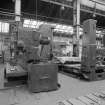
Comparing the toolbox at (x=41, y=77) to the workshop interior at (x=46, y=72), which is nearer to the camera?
the workshop interior at (x=46, y=72)

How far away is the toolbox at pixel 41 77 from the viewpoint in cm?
209

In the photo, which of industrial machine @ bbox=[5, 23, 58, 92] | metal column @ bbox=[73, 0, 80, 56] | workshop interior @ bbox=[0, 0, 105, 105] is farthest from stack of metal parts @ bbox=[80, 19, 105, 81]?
metal column @ bbox=[73, 0, 80, 56]

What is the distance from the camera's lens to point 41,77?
2.12m

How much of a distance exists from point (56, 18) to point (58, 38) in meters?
2.38

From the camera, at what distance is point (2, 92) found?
7.03ft

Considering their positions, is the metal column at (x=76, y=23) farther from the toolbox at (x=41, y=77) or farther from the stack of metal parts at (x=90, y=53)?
the toolbox at (x=41, y=77)

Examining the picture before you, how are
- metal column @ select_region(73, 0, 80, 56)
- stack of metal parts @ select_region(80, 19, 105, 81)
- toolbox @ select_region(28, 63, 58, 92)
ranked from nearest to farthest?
toolbox @ select_region(28, 63, 58, 92)
stack of metal parts @ select_region(80, 19, 105, 81)
metal column @ select_region(73, 0, 80, 56)

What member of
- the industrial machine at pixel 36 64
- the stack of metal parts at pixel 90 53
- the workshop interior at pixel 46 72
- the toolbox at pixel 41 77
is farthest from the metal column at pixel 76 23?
the toolbox at pixel 41 77

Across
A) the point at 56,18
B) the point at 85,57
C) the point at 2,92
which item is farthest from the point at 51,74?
the point at 56,18

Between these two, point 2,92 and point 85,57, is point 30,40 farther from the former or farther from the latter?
point 85,57

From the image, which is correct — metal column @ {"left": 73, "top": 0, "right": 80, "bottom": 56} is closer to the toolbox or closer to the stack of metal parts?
the stack of metal parts

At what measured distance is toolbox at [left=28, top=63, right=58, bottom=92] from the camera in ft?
6.84

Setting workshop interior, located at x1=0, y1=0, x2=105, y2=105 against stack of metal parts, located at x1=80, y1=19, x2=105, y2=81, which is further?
stack of metal parts, located at x1=80, y1=19, x2=105, y2=81

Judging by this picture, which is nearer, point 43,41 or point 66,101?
point 66,101
